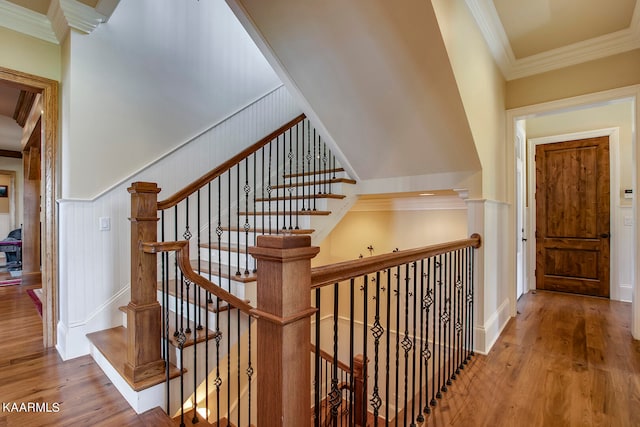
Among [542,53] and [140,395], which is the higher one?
[542,53]

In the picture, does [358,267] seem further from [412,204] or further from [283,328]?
[412,204]

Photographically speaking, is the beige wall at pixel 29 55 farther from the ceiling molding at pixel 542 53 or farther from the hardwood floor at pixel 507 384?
the ceiling molding at pixel 542 53

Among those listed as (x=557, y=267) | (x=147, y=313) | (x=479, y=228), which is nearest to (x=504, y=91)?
(x=479, y=228)

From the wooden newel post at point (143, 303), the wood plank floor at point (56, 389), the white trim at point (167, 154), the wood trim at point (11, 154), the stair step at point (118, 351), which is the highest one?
the wood trim at point (11, 154)

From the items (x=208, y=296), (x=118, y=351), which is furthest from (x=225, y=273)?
(x=118, y=351)

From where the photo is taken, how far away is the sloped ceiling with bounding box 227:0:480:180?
1.95 meters

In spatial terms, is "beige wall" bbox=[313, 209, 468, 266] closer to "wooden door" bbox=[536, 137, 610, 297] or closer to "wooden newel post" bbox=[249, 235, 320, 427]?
"wooden door" bbox=[536, 137, 610, 297]

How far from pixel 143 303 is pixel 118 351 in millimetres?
699

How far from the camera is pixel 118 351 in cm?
227

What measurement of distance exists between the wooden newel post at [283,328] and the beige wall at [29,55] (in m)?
3.02

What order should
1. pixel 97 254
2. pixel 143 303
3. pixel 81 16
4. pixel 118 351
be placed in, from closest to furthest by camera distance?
pixel 143 303
pixel 118 351
pixel 81 16
pixel 97 254

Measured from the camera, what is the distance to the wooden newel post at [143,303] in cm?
189

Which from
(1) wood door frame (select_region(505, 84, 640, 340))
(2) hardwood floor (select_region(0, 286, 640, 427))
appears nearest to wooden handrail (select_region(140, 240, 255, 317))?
(2) hardwood floor (select_region(0, 286, 640, 427))

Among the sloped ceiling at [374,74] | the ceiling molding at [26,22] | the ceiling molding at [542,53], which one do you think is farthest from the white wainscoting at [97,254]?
the ceiling molding at [542,53]
